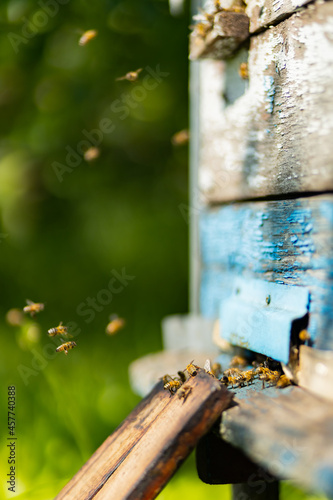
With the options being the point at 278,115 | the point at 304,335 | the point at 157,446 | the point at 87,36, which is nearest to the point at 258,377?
the point at 304,335

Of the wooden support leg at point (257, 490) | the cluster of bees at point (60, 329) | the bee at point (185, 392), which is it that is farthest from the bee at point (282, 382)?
the cluster of bees at point (60, 329)

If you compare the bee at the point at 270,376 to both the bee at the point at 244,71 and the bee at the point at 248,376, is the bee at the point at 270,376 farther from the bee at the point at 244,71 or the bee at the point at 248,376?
the bee at the point at 244,71

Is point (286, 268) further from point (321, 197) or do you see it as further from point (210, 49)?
point (210, 49)

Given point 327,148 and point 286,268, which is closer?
point 327,148

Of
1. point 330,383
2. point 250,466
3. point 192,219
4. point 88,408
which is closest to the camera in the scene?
point 330,383

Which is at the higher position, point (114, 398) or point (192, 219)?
point (192, 219)

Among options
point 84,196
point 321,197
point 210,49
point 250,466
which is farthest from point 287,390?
point 84,196
